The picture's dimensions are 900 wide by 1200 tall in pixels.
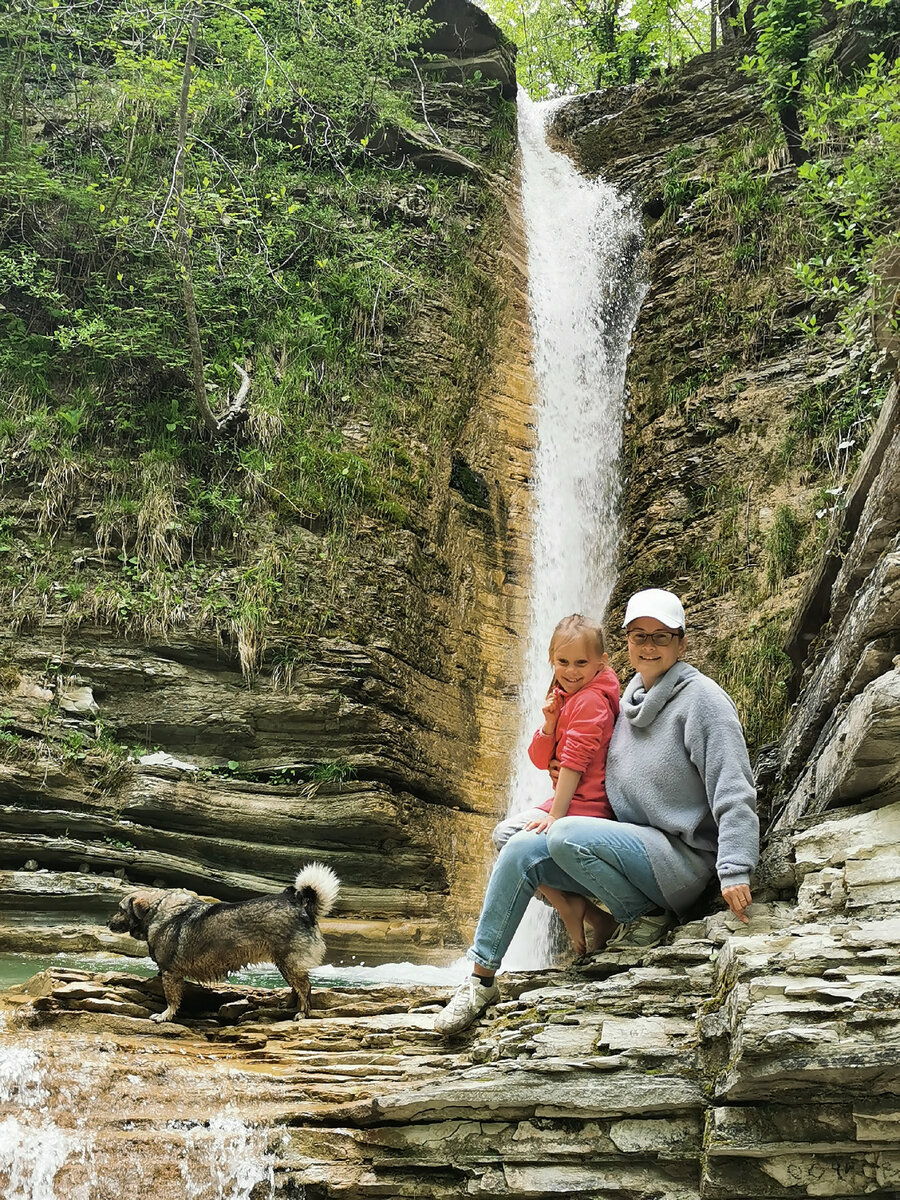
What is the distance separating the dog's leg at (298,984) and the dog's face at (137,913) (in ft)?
3.07

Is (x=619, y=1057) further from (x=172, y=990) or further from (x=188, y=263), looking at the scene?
(x=188, y=263)

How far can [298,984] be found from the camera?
5438 mm

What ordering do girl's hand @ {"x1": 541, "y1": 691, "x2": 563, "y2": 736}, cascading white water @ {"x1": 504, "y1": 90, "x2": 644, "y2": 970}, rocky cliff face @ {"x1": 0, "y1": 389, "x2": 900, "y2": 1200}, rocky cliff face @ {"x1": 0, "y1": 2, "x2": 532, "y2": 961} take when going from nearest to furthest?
rocky cliff face @ {"x1": 0, "y1": 389, "x2": 900, "y2": 1200}
girl's hand @ {"x1": 541, "y1": 691, "x2": 563, "y2": 736}
rocky cliff face @ {"x1": 0, "y1": 2, "x2": 532, "y2": 961}
cascading white water @ {"x1": 504, "y1": 90, "x2": 644, "y2": 970}

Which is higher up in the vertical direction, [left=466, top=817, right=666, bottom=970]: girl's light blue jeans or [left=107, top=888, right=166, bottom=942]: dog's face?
[left=466, top=817, right=666, bottom=970]: girl's light blue jeans

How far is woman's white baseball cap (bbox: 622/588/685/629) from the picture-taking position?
4.18 meters

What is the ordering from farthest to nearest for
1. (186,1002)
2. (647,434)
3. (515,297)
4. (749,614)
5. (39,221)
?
(515,297)
(39,221)
(647,434)
(749,614)
(186,1002)

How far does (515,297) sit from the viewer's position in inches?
559

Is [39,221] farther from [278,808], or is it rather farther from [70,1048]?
[70,1048]

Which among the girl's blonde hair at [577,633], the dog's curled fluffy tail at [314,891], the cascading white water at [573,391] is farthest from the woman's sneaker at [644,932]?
the cascading white water at [573,391]

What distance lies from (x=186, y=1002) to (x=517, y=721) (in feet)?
20.3

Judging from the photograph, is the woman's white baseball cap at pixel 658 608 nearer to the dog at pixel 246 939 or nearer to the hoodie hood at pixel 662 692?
the hoodie hood at pixel 662 692

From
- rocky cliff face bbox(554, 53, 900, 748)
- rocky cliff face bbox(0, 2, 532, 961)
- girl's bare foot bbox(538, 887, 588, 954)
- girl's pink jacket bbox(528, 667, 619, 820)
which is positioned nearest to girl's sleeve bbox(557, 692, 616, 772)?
girl's pink jacket bbox(528, 667, 619, 820)

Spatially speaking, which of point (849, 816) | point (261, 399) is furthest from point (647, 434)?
point (849, 816)

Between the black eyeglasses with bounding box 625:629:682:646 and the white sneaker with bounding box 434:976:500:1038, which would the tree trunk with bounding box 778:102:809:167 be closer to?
the black eyeglasses with bounding box 625:629:682:646
